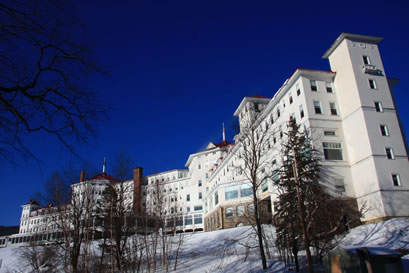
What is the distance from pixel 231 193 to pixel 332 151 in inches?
681

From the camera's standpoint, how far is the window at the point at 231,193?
4528cm

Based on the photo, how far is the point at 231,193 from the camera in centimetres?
4588

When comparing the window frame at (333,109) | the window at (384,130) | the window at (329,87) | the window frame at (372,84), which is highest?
the window at (329,87)

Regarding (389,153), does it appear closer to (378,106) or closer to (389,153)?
(389,153)

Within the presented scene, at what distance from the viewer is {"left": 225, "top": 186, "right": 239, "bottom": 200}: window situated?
45281mm

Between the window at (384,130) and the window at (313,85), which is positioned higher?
the window at (313,85)

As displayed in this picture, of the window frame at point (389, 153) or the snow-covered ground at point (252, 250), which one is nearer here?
the snow-covered ground at point (252, 250)

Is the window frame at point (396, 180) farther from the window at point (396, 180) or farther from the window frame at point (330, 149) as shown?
the window frame at point (330, 149)

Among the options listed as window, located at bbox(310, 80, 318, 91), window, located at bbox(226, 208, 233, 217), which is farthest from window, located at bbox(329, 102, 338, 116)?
window, located at bbox(226, 208, 233, 217)

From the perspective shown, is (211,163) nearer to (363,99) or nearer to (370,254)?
(363,99)

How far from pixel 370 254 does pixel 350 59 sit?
28.1 m

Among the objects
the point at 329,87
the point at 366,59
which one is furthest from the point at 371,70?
the point at 329,87

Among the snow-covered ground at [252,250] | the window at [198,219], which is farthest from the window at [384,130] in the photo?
the window at [198,219]

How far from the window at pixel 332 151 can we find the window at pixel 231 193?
1605 cm
